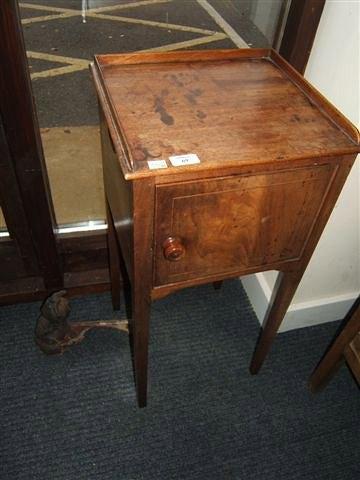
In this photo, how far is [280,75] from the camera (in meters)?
0.98

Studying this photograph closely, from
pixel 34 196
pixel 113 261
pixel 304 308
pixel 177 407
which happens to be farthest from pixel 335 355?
pixel 34 196

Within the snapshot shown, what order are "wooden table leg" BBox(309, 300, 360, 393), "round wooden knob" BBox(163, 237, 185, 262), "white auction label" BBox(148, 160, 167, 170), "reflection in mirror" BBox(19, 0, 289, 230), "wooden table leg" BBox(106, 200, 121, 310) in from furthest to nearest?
"reflection in mirror" BBox(19, 0, 289, 230)
"wooden table leg" BBox(106, 200, 121, 310)
"wooden table leg" BBox(309, 300, 360, 393)
"round wooden knob" BBox(163, 237, 185, 262)
"white auction label" BBox(148, 160, 167, 170)

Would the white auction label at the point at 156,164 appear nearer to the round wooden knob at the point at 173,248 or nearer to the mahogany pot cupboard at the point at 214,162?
the mahogany pot cupboard at the point at 214,162

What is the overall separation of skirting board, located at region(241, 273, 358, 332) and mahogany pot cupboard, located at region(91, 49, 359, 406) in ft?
1.83

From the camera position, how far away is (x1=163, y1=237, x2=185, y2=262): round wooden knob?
81 centimetres

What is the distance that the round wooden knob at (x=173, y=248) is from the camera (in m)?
0.81

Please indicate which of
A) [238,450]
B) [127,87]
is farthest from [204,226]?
[238,450]

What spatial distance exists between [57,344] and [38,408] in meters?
0.21

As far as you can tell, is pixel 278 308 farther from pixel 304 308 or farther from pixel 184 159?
pixel 184 159

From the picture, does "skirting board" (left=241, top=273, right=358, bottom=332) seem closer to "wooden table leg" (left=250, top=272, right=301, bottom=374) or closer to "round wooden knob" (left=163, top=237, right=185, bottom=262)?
"wooden table leg" (left=250, top=272, right=301, bottom=374)

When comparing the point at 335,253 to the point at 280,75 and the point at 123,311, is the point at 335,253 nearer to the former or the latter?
the point at 280,75

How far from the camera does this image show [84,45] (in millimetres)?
2816

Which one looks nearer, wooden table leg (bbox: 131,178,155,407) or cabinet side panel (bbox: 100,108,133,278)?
wooden table leg (bbox: 131,178,155,407)

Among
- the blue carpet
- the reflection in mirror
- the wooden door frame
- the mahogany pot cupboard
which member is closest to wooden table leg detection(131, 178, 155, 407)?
A: the mahogany pot cupboard
